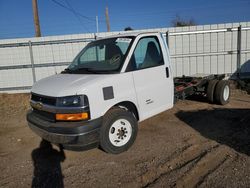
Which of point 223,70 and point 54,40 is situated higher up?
point 54,40

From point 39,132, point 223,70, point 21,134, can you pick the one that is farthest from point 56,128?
point 223,70

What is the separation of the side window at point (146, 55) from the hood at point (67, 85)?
77 cm

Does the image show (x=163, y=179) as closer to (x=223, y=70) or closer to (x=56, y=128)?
(x=56, y=128)

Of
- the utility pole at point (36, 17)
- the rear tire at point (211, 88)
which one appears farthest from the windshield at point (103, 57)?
the utility pole at point (36, 17)

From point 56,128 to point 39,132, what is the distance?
21.7 inches

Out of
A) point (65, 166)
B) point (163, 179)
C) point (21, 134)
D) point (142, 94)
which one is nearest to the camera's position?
point (163, 179)

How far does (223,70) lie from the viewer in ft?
35.2

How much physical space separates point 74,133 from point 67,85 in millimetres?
837

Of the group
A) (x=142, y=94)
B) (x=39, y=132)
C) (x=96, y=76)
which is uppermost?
(x=96, y=76)

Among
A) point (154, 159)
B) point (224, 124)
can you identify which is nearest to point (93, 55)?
point (154, 159)

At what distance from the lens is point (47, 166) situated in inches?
165

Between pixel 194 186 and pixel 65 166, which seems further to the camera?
pixel 65 166

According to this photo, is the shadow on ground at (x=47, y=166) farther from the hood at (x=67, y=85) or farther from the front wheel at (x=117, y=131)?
the hood at (x=67, y=85)

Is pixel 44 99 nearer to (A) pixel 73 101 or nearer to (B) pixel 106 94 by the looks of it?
(A) pixel 73 101
